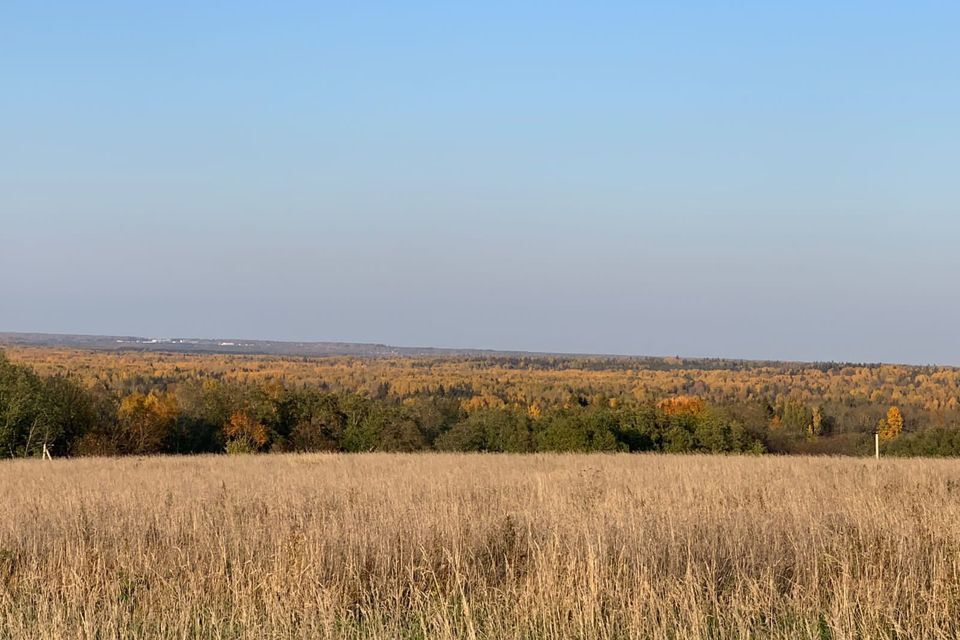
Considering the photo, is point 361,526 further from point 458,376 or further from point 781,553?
point 458,376

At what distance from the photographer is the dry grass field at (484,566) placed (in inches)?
296

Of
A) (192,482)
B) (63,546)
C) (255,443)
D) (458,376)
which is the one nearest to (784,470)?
(192,482)

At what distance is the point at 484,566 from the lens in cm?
968

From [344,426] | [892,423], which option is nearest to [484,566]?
[344,426]

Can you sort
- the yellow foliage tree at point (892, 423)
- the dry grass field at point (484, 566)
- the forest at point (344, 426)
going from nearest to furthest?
the dry grass field at point (484, 566), the forest at point (344, 426), the yellow foliage tree at point (892, 423)

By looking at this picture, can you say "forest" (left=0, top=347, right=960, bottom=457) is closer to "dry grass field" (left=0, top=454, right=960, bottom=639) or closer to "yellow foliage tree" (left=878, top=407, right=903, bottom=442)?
"yellow foliage tree" (left=878, top=407, right=903, bottom=442)

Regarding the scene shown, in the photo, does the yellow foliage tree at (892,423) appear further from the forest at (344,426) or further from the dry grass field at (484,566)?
the dry grass field at (484,566)

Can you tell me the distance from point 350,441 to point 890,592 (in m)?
49.7

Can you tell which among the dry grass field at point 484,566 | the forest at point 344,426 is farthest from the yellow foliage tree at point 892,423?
the dry grass field at point 484,566

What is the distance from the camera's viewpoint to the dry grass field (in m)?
7.52

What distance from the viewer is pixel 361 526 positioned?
36.7ft

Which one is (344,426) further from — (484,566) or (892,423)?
(892,423)

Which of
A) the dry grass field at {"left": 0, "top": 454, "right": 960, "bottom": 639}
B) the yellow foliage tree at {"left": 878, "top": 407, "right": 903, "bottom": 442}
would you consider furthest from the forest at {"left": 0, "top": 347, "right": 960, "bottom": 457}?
the dry grass field at {"left": 0, "top": 454, "right": 960, "bottom": 639}

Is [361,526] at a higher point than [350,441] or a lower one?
higher
